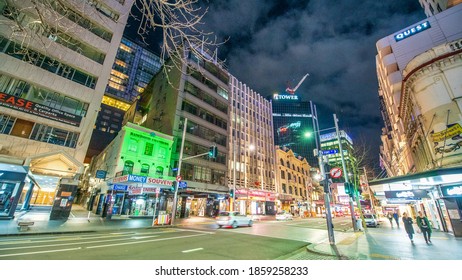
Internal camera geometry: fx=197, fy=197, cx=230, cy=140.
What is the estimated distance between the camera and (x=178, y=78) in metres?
35.9

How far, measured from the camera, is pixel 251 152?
157 ft

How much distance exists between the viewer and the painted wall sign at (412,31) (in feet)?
81.6

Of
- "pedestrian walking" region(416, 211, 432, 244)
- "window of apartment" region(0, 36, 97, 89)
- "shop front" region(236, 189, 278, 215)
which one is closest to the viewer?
"pedestrian walking" region(416, 211, 432, 244)

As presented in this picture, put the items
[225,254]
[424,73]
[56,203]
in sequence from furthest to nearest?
[56,203], [424,73], [225,254]

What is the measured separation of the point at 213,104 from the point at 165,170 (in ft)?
56.6

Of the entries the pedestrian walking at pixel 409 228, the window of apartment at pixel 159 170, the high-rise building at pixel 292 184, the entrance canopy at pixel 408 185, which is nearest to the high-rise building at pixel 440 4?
the entrance canopy at pixel 408 185

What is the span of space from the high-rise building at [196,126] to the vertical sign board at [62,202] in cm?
1305

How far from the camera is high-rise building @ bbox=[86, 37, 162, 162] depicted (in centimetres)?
7894

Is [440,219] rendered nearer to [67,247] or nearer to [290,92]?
[67,247]

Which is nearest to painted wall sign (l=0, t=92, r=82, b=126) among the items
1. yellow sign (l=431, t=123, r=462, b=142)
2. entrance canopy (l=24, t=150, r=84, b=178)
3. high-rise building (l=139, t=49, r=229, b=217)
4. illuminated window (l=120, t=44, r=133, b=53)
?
entrance canopy (l=24, t=150, r=84, b=178)

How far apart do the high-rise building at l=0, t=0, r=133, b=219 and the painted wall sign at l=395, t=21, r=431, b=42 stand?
35.3 metres

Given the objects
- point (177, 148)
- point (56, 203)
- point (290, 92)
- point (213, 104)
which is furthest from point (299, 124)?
point (56, 203)

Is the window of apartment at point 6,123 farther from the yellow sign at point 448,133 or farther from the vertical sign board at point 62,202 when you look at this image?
the yellow sign at point 448,133

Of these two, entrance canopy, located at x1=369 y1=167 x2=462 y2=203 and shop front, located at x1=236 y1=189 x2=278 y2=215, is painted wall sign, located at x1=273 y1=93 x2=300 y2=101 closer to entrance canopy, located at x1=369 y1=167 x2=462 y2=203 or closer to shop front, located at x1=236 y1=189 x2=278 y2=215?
shop front, located at x1=236 y1=189 x2=278 y2=215
